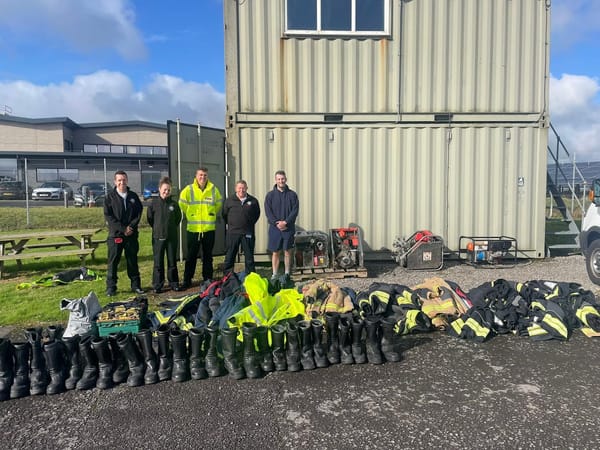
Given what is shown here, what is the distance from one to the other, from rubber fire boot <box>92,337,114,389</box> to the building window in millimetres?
6870

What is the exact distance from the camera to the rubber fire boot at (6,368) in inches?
143

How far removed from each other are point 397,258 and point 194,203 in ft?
12.9

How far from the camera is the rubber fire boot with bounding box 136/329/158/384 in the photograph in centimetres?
389

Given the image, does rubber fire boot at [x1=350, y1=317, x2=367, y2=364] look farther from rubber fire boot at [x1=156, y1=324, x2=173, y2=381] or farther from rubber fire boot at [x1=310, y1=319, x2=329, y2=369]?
rubber fire boot at [x1=156, y1=324, x2=173, y2=381]

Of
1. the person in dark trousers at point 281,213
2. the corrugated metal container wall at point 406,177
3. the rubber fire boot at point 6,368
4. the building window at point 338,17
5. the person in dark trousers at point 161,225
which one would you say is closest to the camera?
the rubber fire boot at point 6,368

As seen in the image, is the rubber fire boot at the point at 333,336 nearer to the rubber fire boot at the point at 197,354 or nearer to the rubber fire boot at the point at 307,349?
the rubber fire boot at the point at 307,349

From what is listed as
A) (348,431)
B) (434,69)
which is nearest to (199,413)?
(348,431)

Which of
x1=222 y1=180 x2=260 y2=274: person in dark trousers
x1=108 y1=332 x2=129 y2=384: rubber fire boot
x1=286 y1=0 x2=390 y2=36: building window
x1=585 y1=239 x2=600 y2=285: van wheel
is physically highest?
x1=286 y1=0 x2=390 y2=36: building window

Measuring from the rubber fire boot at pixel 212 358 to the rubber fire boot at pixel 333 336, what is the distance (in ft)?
3.33

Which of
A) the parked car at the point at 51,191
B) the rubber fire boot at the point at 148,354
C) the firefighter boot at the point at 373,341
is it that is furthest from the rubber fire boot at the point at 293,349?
the parked car at the point at 51,191

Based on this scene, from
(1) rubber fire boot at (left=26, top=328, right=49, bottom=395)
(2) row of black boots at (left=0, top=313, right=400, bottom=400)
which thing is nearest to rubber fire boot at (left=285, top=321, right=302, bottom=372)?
(2) row of black boots at (left=0, top=313, right=400, bottom=400)

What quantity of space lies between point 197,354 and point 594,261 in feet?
21.5

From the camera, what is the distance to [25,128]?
4038cm

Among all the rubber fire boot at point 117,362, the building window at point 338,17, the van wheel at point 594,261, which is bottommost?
the rubber fire boot at point 117,362
